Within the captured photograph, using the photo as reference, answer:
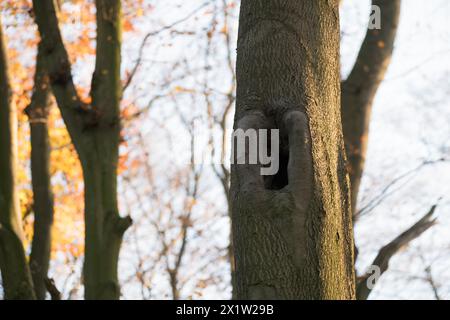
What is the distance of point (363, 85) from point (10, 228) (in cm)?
392

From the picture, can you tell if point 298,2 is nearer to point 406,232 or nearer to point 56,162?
point 406,232

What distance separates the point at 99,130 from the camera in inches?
273

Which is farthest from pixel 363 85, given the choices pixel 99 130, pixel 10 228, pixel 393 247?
pixel 10 228

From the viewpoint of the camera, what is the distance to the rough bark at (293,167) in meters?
3.16

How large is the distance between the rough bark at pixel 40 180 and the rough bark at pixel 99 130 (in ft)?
2.64

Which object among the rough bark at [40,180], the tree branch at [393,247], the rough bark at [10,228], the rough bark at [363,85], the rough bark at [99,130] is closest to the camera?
the tree branch at [393,247]

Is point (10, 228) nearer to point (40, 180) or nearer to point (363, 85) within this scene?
point (40, 180)

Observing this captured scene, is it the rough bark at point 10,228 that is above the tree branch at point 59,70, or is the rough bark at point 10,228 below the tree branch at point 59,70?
below

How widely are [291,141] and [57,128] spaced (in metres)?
12.2

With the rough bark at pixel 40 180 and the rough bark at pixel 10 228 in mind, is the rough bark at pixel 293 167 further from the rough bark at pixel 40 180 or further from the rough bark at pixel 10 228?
the rough bark at pixel 40 180

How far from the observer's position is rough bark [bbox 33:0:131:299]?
669cm

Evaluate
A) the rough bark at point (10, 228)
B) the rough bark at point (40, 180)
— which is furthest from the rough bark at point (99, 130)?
the rough bark at point (10, 228)
